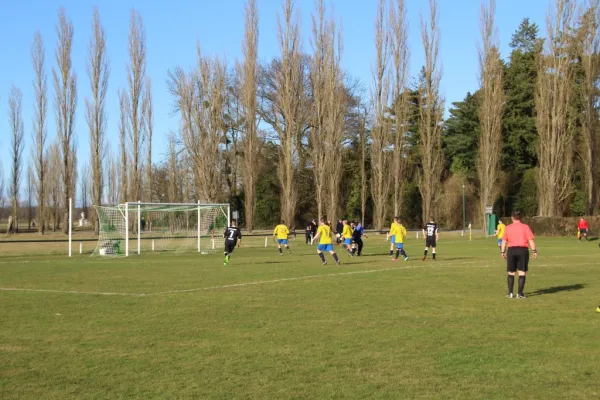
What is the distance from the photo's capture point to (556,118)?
5494cm

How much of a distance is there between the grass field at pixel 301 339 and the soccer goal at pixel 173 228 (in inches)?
739

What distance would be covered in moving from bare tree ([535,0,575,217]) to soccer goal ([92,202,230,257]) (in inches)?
1051

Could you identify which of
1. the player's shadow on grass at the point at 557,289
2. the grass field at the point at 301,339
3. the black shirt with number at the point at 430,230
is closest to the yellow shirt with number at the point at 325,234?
the black shirt with number at the point at 430,230

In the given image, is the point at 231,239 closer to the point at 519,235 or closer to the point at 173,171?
the point at 519,235

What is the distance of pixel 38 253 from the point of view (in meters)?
38.4

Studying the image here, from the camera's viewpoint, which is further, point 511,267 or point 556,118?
point 556,118

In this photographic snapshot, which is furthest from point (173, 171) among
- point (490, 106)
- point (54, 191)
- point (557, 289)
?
point (557, 289)

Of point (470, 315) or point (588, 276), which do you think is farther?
point (588, 276)

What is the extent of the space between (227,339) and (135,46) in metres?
51.5

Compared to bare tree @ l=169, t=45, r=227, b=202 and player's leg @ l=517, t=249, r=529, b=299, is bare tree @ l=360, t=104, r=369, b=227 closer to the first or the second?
bare tree @ l=169, t=45, r=227, b=202

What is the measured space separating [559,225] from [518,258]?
3968 centimetres

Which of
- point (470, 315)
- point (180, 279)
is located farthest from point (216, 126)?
point (470, 315)

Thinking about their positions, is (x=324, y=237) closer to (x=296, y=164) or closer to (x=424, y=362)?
(x=424, y=362)

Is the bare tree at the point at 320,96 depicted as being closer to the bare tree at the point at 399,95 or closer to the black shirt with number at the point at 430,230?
the bare tree at the point at 399,95
